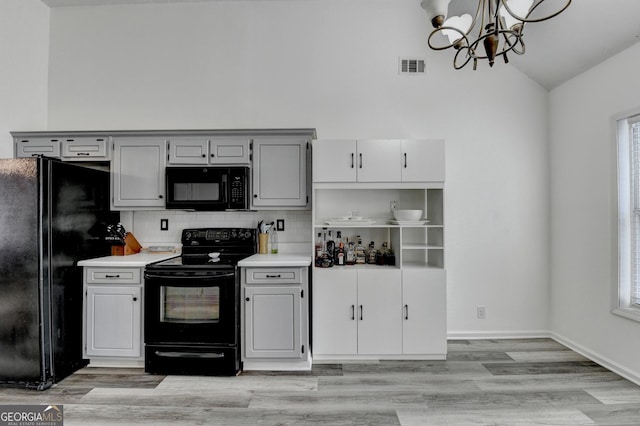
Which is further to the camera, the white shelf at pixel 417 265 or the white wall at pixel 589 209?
the white shelf at pixel 417 265

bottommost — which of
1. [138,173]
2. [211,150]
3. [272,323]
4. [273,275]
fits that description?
[272,323]

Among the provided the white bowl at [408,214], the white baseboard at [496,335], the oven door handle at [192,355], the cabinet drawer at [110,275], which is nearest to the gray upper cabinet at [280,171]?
the white bowl at [408,214]

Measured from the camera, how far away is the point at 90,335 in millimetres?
2896

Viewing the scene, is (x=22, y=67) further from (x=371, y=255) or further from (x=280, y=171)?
(x=371, y=255)

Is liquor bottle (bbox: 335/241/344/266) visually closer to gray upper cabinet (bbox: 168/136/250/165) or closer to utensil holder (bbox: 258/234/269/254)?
utensil holder (bbox: 258/234/269/254)

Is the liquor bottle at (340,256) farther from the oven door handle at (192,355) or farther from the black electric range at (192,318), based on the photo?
the oven door handle at (192,355)

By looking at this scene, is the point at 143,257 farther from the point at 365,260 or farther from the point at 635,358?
the point at 635,358

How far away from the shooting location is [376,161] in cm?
314

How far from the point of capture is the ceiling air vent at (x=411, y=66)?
3641 mm

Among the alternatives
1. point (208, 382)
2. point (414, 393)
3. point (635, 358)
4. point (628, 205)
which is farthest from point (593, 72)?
point (208, 382)

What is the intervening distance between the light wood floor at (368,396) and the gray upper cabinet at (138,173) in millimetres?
1472

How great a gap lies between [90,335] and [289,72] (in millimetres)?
3032

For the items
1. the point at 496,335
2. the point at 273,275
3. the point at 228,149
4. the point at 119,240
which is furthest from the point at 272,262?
the point at 496,335

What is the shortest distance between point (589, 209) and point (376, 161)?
1959mm
